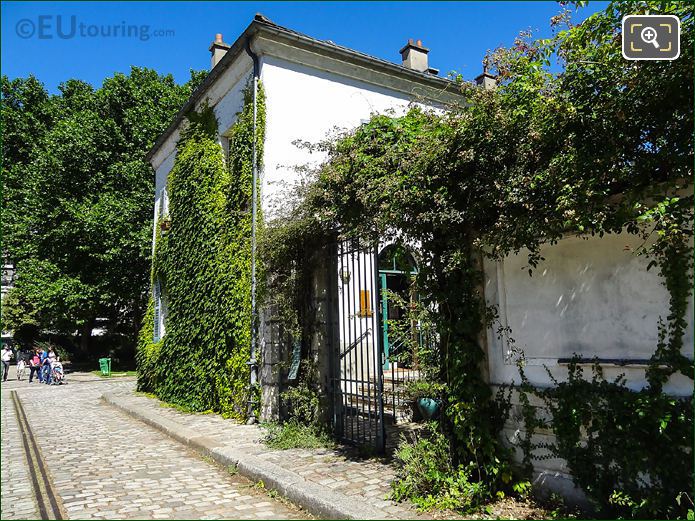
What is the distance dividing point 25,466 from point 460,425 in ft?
17.7

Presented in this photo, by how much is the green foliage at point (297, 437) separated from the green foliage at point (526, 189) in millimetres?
2054

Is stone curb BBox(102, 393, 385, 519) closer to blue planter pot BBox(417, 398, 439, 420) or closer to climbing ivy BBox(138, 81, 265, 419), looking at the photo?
climbing ivy BBox(138, 81, 265, 419)

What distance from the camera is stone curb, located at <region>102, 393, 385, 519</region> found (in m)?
4.34

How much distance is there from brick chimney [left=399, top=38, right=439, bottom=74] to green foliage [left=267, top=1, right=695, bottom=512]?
7.63m

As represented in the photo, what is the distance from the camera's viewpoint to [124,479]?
5832 millimetres

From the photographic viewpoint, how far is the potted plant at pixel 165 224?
13237mm

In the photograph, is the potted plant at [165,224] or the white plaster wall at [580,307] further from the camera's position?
the potted plant at [165,224]

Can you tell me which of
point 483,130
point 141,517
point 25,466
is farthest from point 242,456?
point 483,130

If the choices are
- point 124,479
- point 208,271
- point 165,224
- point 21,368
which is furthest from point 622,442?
point 21,368

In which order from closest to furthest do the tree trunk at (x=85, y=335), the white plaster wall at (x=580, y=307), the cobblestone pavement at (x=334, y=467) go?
the white plaster wall at (x=580, y=307) < the cobblestone pavement at (x=334, y=467) < the tree trunk at (x=85, y=335)

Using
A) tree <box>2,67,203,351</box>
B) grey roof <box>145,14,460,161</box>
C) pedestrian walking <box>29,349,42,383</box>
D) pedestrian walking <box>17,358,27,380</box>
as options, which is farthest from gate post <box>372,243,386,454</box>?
pedestrian walking <box>17,358,27,380</box>

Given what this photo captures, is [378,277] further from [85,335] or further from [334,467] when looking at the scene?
[85,335]

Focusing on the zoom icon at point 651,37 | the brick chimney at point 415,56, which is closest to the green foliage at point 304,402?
the zoom icon at point 651,37

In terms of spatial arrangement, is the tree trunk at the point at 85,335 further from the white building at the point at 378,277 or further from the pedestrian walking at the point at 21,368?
the white building at the point at 378,277
